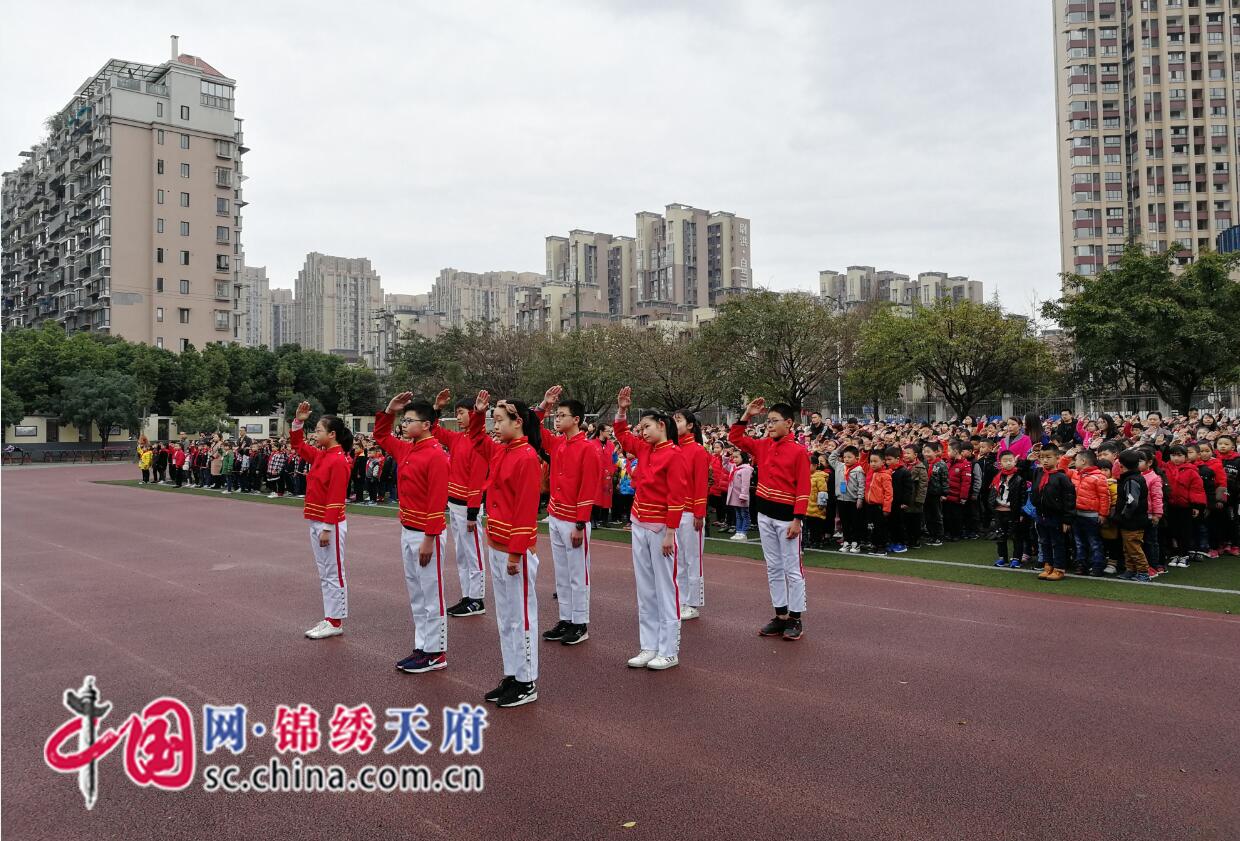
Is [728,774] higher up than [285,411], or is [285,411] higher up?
[285,411]

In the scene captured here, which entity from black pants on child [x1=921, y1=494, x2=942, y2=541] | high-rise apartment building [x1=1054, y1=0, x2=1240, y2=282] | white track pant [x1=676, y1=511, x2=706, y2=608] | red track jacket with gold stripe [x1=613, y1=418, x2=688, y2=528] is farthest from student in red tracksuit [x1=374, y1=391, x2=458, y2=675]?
high-rise apartment building [x1=1054, y1=0, x2=1240, y2=282]

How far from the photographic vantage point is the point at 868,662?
261 inches

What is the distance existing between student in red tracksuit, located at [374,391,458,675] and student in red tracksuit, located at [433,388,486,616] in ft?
3.93

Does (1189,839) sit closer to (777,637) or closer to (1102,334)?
(777,637)

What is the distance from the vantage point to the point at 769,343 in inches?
1253

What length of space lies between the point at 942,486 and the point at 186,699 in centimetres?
1059

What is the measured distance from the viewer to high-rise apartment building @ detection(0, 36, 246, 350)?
68.6m

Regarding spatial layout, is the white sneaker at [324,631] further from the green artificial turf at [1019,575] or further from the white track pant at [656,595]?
the green artificial turf at [1019,575]

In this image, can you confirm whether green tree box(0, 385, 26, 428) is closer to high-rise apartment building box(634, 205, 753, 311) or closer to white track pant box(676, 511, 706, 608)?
white track pant box(676, 511, 706, 608)

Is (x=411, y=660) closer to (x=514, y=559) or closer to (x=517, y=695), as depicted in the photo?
(x=517, y=695)

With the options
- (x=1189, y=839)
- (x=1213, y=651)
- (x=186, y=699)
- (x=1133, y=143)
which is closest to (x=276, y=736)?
(x=186, y=699)

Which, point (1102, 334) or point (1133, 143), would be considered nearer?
point (1102, 334)

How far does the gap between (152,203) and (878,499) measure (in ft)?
246

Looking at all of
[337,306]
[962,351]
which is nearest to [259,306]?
[337,306]
